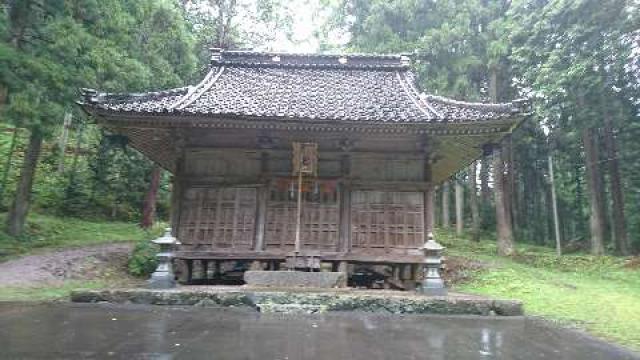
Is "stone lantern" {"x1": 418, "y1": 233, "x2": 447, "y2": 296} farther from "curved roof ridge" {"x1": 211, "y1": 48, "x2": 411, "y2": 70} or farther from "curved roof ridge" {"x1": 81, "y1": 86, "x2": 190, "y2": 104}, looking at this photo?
"curved roof ridge" {"x1": 81, "y1": 86, "x2": 190, "y2": 104}

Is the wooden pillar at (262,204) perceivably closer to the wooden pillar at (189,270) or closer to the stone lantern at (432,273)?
the wooden pillar at (189,270)

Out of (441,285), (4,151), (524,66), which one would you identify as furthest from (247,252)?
(4,151)

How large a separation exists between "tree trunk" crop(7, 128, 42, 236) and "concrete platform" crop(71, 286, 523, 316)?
9.70 metres

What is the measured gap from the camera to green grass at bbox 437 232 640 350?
9172 millimetres

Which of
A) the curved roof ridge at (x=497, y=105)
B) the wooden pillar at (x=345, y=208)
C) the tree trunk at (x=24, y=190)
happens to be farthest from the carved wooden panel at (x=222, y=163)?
the tree trunk at (x=24, y=190)

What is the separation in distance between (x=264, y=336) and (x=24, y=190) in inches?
563

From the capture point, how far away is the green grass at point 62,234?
1645cm

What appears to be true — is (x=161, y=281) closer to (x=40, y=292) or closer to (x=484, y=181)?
(x=40, y=292)

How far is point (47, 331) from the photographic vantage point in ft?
21.4

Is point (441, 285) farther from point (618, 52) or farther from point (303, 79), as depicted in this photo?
point (618, 52)

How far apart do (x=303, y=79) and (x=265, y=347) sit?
1136 cm

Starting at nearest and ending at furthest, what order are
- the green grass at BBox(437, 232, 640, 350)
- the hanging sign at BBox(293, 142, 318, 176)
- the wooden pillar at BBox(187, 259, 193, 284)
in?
the green grass at BBox(437, 232, 640, 350) < the hanging sign at BBox(293, 142, 318, 176) < the wooden pillar at BBox(187, 259, 193, 284)

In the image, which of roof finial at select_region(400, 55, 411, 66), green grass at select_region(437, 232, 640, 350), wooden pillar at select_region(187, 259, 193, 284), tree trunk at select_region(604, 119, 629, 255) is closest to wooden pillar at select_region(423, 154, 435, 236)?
green grass at select_region(437, 232, 640, 350)

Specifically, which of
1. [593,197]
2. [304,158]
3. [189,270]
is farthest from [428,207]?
[593,197]
